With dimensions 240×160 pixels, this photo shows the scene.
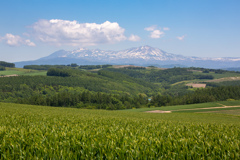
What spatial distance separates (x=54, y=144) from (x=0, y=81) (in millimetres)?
212064

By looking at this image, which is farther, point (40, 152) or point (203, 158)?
point (40, 152)

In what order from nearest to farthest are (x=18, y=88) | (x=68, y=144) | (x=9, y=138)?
(x=68, y=144)
(x=9, y=138)
(x=18, y=88)

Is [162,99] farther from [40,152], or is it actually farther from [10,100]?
[40,152]

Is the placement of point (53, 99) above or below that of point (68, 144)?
below

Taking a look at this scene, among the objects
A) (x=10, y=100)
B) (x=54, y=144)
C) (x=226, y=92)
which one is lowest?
(x=10, y=100)

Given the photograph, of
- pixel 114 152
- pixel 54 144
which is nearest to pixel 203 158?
pixel 114 152

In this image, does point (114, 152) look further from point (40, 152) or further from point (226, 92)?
point (226, 92)

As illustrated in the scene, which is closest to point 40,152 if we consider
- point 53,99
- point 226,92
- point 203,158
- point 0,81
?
point 203,158

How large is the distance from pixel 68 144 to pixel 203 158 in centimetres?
492

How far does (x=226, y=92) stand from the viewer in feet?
434

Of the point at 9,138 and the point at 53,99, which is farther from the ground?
the point at 9,138

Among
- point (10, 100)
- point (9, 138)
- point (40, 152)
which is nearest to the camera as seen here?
point (40, 152)

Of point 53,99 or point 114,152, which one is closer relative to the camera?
point 114,152

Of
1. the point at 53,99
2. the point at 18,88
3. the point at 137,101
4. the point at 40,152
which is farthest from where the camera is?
the point at 18,88
